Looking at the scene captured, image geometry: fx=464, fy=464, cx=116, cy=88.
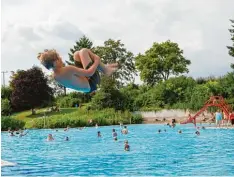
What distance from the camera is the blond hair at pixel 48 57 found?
295cm

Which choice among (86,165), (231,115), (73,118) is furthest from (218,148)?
(73,118)

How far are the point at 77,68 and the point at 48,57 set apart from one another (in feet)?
0.83

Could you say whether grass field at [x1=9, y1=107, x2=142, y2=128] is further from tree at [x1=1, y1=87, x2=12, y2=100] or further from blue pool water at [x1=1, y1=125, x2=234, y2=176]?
tree at [x1=1, y1=87, x2=12, y2=100]

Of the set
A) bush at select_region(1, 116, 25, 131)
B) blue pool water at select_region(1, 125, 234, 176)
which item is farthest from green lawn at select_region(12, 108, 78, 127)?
blue pool water at select_region(1, 125, 234, 176)

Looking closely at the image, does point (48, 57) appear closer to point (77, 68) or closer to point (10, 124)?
point (77, 68)

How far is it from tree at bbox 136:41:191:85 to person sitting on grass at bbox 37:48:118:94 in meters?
54.5

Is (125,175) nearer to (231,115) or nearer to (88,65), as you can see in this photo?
(88,65)

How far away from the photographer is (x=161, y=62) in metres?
58.5

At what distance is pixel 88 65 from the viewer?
10.3 ft

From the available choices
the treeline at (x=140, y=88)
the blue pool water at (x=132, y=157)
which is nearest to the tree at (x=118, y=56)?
the treeline at (x=140, y=88)

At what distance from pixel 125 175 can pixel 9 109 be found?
132 ft

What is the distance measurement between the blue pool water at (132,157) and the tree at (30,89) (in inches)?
901

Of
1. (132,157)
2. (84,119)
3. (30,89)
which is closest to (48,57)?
(132,157)

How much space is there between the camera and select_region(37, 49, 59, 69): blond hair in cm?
295
